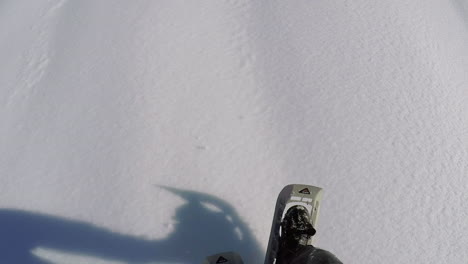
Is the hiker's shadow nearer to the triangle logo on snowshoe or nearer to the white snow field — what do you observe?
the white snow field

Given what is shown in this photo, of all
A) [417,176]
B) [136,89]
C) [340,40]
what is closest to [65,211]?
[136,89]

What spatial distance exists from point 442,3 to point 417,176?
7.71ft

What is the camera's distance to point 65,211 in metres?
2.98

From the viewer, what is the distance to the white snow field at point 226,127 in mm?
2865

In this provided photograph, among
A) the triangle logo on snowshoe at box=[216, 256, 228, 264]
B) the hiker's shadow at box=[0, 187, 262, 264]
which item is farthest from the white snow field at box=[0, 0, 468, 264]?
the triangle logo on snowshoe at box=[216, 256, 228, 264]

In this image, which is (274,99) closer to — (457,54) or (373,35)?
(373,35)

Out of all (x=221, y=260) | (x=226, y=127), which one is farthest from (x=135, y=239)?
(x=226, y=127)

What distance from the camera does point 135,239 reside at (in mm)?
2826

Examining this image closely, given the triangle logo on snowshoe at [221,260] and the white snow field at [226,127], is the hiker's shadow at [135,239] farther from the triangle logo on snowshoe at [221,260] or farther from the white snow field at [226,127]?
the triangle logo on snowshoe at [221,260]

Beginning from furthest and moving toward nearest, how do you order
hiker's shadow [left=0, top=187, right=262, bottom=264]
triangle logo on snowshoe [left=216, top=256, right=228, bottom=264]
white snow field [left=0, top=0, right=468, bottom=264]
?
white snow field [left=0, top=0, right=468, bottom=264], hiker's shadow [left=0, top=187, right=262, bottom=264], triangle logo on snowshoe [left=216, top=256, right=228, bottom=264]

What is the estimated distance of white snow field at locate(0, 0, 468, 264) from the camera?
9.40 feet

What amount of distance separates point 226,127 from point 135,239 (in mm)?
1080

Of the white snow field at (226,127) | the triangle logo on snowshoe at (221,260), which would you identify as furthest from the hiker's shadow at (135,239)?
the triangle logo on snowshoe at (221,260)

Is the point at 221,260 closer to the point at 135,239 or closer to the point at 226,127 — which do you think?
the point at 135,239
